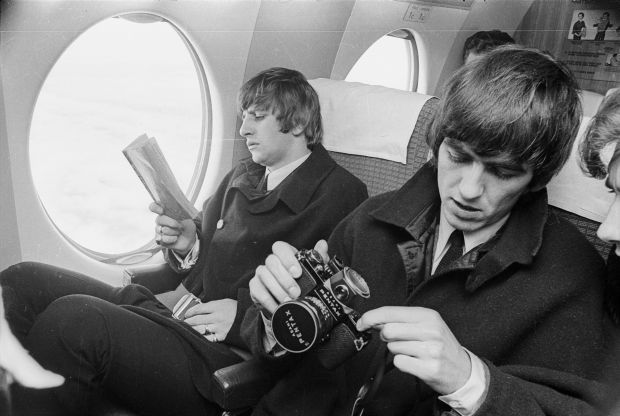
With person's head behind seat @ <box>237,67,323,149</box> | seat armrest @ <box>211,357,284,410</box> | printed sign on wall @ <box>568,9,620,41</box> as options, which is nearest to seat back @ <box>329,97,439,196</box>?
person's head behind seat @ <box>237,67,323,149</box>

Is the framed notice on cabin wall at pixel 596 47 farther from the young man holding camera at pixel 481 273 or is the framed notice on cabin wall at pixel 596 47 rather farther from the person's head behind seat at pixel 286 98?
→ the person's head behind seat at pixel 286 98

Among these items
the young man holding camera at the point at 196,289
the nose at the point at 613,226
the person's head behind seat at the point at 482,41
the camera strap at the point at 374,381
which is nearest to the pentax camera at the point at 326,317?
the camera strap at the point at 374,381

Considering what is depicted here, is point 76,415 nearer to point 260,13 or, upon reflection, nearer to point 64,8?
point 64,8

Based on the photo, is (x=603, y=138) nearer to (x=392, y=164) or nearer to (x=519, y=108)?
(x=519, y=108)

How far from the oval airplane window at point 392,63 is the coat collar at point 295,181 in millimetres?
197

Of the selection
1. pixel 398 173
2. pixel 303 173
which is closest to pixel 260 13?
pixel 303 173

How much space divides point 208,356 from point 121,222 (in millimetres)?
380

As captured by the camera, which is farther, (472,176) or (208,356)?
(208,356)

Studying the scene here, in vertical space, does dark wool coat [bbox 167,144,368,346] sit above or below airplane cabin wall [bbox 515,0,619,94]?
below

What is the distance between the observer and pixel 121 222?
4.52 feet

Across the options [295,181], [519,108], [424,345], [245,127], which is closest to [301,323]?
[424,345]

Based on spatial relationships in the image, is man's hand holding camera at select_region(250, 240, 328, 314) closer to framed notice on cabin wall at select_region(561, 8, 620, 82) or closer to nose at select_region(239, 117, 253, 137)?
nose at select_region(239, 117, 253, 137)

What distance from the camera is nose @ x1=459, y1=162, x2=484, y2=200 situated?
1096 mm

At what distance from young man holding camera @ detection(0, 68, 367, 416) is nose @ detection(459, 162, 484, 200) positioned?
12.1 inches
